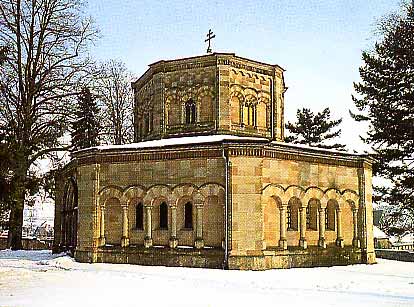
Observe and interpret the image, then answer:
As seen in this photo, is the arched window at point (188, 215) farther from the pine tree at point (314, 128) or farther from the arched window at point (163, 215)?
the pine tree at point (314, 128)

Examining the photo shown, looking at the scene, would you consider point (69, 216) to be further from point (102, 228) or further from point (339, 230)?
point (339, 230)

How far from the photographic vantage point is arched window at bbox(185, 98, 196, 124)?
24.1 meters

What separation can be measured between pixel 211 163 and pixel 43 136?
13469mm

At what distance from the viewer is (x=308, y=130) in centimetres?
4797

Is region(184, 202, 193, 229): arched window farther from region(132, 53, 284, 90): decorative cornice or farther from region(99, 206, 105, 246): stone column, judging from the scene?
region(132, 53, 284, 90): decorative cornice

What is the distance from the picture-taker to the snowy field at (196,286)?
1183 centimetres

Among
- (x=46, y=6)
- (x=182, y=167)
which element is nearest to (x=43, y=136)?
(x=46, y=6)

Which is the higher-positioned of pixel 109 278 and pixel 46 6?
pixel 46 6

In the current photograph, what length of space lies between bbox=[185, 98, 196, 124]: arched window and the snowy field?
24.1 feet

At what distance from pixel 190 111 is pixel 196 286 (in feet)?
36.5

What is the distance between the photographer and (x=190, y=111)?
24.3m

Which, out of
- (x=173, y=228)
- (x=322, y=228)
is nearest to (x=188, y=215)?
(x=173, y=228)

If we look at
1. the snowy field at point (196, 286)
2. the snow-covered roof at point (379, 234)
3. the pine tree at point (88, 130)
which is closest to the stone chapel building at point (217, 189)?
the snowy field at point (196, 286)

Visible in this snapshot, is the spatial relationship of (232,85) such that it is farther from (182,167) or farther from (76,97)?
(76,97)
